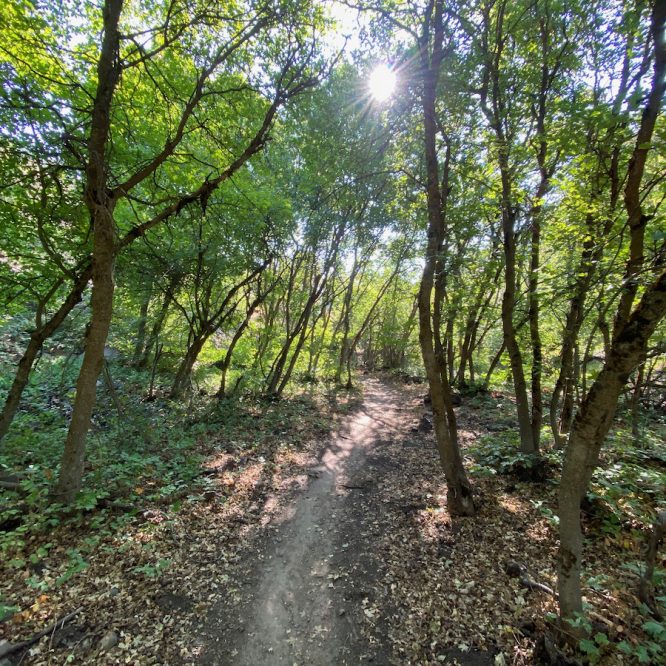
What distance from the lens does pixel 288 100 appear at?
20.0 feet

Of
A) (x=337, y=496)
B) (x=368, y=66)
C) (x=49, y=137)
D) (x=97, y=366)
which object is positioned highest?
(x=368, y=66)

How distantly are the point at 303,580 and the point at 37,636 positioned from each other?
262cm

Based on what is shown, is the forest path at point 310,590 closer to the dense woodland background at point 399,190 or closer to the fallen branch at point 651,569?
the dense woodland background at point 399,190

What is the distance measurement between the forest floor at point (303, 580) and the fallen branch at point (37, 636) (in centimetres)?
4

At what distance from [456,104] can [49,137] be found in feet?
21.9

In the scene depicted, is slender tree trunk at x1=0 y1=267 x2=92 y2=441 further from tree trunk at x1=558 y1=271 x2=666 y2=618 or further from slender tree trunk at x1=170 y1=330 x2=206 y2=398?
tree trunk at x1=558 y1=271 x2=666 y2=618

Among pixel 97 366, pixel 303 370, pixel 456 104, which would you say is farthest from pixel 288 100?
pixel 303 370

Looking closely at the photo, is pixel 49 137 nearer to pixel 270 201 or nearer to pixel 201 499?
pixel 270 201

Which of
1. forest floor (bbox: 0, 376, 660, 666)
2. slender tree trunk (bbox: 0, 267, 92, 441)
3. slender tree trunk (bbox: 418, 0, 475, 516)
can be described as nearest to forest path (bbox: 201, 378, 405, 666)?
forest floor (bbox: 0, 376, 660, 666)

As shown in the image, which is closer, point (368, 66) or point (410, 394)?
point (368, 66)

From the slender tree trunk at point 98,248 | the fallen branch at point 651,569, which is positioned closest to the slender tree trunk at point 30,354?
the slender tree trunk at point 98,248

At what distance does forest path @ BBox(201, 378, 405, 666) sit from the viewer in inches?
126

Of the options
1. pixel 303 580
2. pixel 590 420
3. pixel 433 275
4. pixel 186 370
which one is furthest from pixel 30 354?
pixel 590 420

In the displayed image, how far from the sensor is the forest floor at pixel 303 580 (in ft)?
10.2
